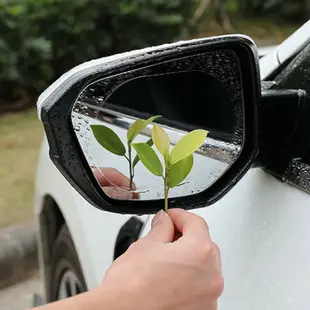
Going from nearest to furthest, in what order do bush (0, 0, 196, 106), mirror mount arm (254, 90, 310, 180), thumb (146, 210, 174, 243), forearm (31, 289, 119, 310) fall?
1. forearm (31, 289, 119, 310)
2. thumb (146, 210, 174, 243)
3. mirror mount arm (254, 90, 310, 180)
4. bush (0, 0, 196, 106)

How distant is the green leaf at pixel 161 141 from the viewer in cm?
119

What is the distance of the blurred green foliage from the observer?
6672 millimetres

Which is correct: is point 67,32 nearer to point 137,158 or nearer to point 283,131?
point 283,131

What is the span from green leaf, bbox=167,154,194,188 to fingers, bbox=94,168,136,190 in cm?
14

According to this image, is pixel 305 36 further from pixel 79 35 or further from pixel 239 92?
pixel 79 35

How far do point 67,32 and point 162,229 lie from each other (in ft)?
19.8

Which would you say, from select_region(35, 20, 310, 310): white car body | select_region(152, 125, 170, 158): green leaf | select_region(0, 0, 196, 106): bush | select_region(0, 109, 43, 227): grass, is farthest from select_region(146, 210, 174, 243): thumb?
select_region(0, 0, 196, 106): bush

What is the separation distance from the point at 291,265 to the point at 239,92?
352 millimetres

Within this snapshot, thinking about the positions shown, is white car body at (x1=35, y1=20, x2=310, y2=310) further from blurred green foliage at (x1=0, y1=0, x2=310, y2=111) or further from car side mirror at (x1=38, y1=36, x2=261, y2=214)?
blurred green foliage at (x1=0, y1=0, x2=310, y2=111)

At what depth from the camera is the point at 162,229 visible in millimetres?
1162

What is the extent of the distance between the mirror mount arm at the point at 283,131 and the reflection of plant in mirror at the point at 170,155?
0.89ft

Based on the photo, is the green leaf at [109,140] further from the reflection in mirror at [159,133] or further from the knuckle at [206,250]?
the knuckle at [206,250]

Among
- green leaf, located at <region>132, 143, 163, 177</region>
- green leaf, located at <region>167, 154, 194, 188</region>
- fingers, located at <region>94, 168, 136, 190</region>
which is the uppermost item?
green leaf, located at <region>132, 143, 163, 177</region>

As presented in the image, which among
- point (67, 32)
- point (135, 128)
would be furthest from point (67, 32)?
point (135, 128)
